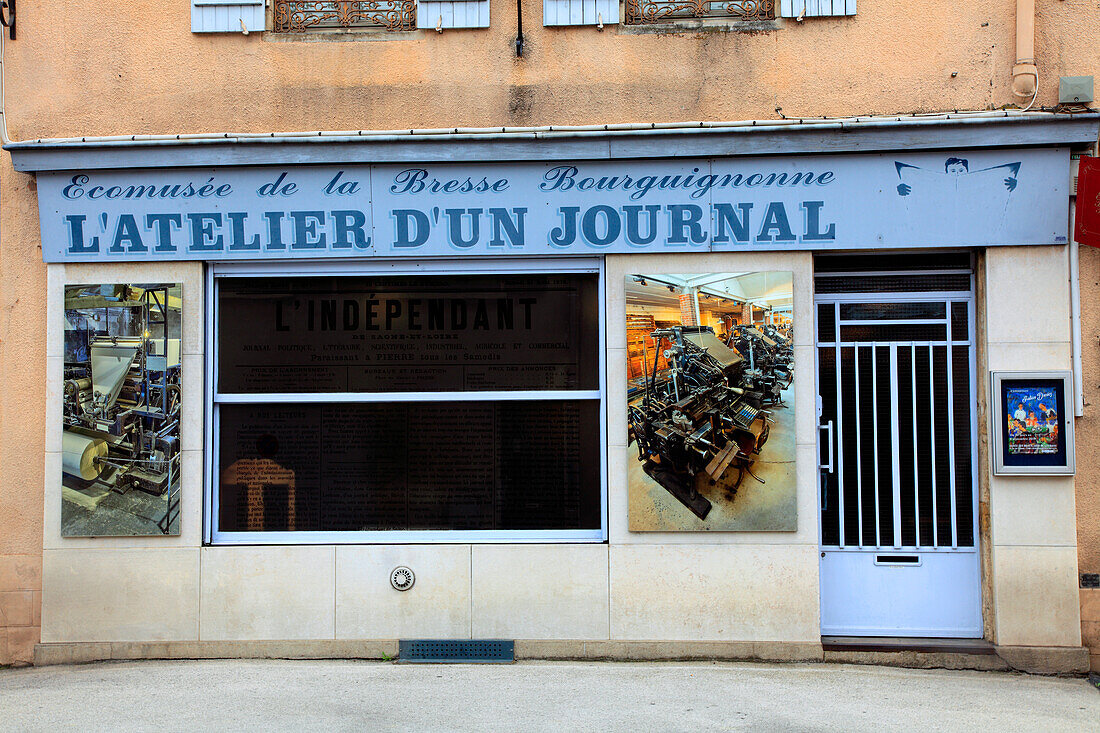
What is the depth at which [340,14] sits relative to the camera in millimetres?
6305

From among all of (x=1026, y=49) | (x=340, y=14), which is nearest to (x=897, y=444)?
(x=1026, y=49)

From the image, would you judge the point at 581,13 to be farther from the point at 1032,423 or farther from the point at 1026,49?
the point at 1032,423

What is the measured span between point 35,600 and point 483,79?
15.2ft

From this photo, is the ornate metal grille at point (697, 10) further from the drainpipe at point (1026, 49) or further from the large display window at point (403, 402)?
the large display window at point (403, 402)

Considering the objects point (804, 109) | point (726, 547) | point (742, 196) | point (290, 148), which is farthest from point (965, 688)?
point (290, 148)

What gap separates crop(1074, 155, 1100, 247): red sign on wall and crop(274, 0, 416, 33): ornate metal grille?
4497 millimetres

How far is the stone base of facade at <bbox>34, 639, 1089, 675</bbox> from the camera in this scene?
5.89 metres

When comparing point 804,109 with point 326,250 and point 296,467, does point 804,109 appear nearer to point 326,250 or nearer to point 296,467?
point 326,250

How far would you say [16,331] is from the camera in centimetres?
625

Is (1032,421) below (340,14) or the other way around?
below

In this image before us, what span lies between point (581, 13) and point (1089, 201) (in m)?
3.45

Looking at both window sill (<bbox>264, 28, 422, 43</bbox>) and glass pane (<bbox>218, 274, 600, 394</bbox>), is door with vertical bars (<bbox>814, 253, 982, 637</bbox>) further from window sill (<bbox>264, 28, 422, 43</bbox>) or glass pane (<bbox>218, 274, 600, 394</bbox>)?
window sill (<bbox>264, 28, 422, 43</bbox>)

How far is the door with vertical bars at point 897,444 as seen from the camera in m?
6.21

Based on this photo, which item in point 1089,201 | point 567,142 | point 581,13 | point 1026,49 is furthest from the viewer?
point 581,13
